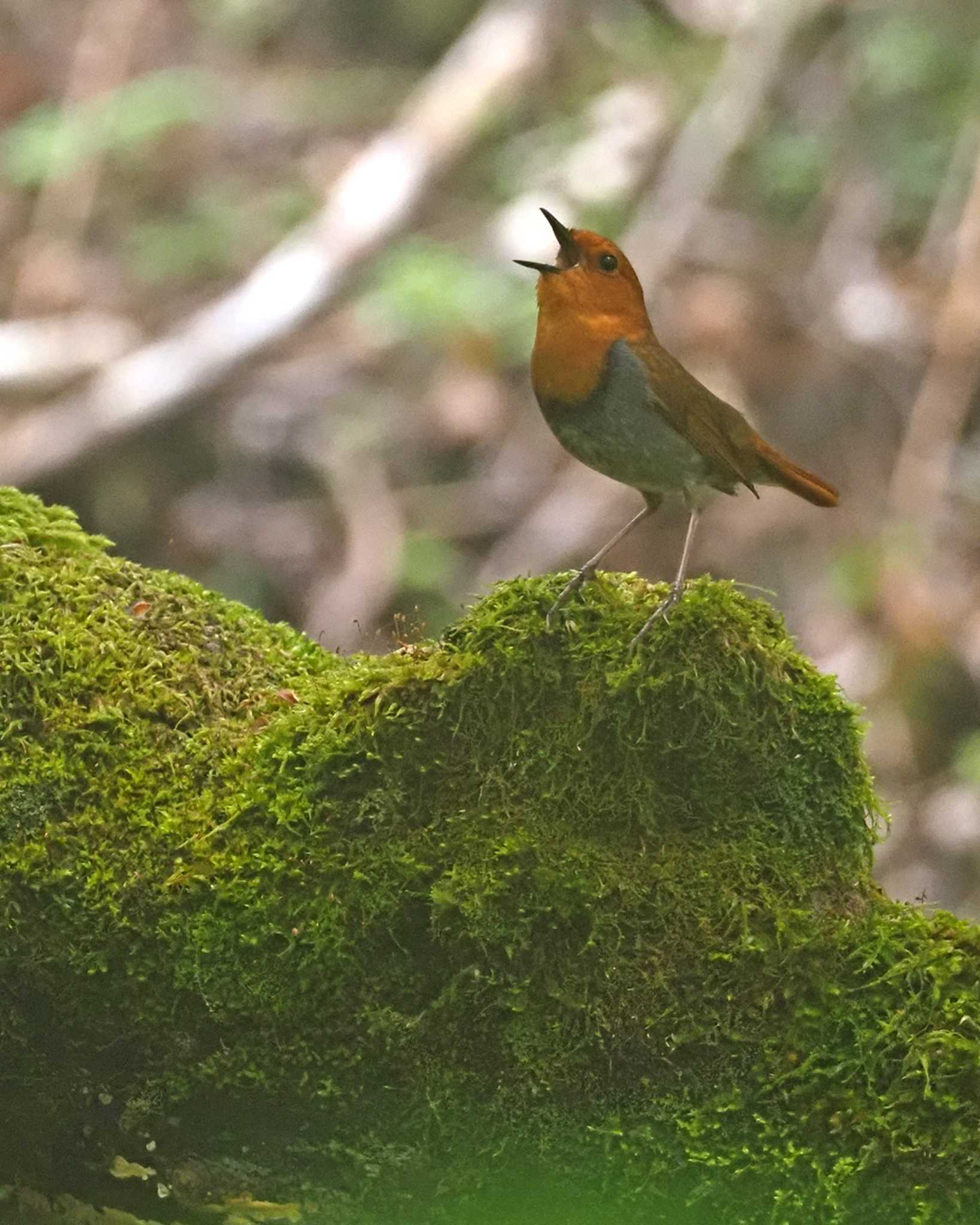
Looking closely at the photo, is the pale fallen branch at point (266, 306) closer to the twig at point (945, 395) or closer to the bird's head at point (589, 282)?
the twig at point (945, 395)

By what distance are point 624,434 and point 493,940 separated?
1.07m

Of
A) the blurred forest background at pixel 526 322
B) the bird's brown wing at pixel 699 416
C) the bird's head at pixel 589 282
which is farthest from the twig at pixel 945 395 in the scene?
the bird's head at pixel 589 282

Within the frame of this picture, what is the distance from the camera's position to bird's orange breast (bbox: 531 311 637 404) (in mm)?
2941

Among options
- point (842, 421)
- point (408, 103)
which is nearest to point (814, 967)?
point (842, 421)

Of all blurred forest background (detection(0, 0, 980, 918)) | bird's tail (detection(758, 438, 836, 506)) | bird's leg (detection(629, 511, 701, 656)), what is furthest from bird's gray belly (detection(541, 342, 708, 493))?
blurred forest background (detection(0, 0, 980, 918))

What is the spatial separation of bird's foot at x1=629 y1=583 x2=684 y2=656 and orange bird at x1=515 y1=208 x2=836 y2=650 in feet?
0.75

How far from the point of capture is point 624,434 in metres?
2.96

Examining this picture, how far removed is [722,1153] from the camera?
2242 mm

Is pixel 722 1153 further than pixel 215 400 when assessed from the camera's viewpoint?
No

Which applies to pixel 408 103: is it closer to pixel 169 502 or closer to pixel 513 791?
pixel 169 502

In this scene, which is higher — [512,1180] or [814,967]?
[814,967]

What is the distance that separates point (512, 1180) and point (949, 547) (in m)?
5.56

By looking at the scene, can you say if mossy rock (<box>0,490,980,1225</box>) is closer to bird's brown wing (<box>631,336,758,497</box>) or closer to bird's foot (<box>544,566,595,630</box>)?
bird's foot (<box>544,566,595,630</box>)

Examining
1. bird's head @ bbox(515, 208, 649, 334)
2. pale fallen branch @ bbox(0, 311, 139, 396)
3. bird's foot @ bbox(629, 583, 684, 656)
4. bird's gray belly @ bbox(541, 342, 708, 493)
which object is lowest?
bird's foot @ bbox(629, 583, 684, 656)
